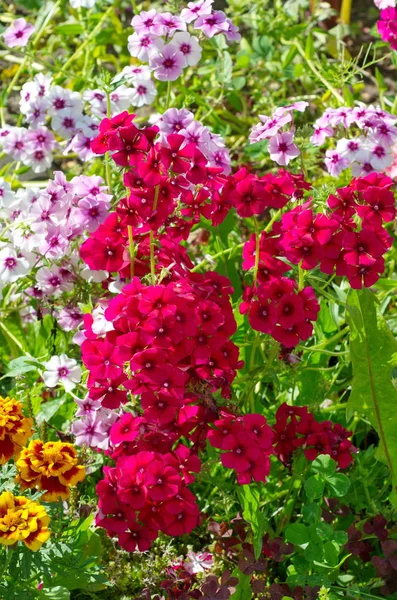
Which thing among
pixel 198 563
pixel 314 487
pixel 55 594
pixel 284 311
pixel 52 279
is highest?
pixel 284 311

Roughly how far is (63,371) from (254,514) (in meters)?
0.47

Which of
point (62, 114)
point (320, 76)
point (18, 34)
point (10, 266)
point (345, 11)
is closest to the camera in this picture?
point (10, 266)

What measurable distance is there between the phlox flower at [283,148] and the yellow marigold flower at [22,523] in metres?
0.86

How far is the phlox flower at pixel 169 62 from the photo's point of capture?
2.16m

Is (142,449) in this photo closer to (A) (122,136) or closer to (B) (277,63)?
(A) (122,136)

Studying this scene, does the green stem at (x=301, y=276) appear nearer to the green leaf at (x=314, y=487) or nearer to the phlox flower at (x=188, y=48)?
the green leaf at (x=314, y=487)

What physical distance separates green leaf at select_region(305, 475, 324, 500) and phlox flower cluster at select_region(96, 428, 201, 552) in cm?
26

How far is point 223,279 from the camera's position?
1.76 metres

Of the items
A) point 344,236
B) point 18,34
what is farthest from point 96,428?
point 18,34

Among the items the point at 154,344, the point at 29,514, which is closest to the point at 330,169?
the point at 154,344

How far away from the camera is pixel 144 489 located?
158cm

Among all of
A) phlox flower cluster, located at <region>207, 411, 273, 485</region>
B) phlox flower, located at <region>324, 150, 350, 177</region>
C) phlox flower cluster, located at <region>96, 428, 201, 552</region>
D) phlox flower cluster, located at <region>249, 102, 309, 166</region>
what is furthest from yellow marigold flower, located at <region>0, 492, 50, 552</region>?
phlox flower, located at <region>324, 150, 350, 177</region>

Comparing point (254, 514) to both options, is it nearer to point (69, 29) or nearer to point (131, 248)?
point (131, 248)

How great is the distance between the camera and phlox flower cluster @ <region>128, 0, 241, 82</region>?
84.0 inches
